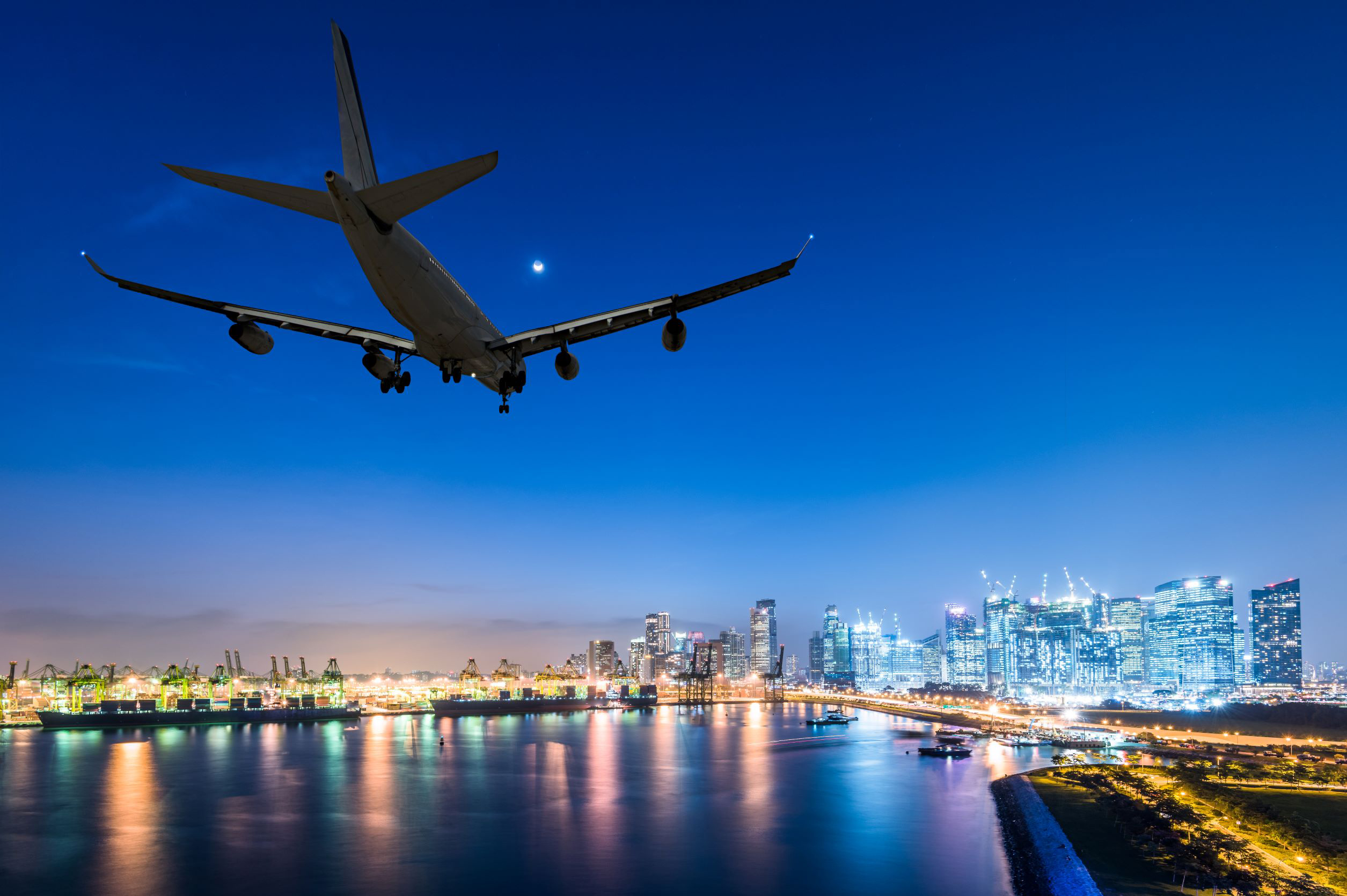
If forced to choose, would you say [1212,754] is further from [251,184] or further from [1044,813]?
[251,184]

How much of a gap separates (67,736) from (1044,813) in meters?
168

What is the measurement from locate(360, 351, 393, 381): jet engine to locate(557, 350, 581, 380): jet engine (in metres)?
3.45

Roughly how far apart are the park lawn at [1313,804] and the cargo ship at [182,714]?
183793mm

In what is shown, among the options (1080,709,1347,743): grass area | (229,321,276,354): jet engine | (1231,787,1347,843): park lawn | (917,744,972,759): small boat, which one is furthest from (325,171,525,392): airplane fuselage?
(1080,709,1347,743): grass area

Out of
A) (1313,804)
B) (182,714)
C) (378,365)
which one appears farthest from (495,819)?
(182,714)

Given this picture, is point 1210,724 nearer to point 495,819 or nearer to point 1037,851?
point 1037,851

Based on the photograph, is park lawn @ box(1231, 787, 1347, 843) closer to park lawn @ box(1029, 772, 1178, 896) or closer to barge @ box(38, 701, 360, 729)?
park lawn @ box(1029, 772, 1178, 896)

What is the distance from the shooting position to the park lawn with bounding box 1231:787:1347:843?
183 feet

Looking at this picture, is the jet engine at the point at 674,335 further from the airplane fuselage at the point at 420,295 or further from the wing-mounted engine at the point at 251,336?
the wing-mounted engine at the point at 251,336

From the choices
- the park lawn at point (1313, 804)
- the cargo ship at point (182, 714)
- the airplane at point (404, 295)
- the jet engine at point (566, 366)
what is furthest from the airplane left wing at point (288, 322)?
the cargo ship at point (182, 714)

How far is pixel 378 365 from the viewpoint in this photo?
1652cm

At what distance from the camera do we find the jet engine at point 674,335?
14.8m

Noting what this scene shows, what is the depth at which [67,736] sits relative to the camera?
493 feet

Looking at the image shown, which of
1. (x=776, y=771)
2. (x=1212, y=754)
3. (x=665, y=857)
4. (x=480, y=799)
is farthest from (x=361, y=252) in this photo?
(x=1212, y=754)
